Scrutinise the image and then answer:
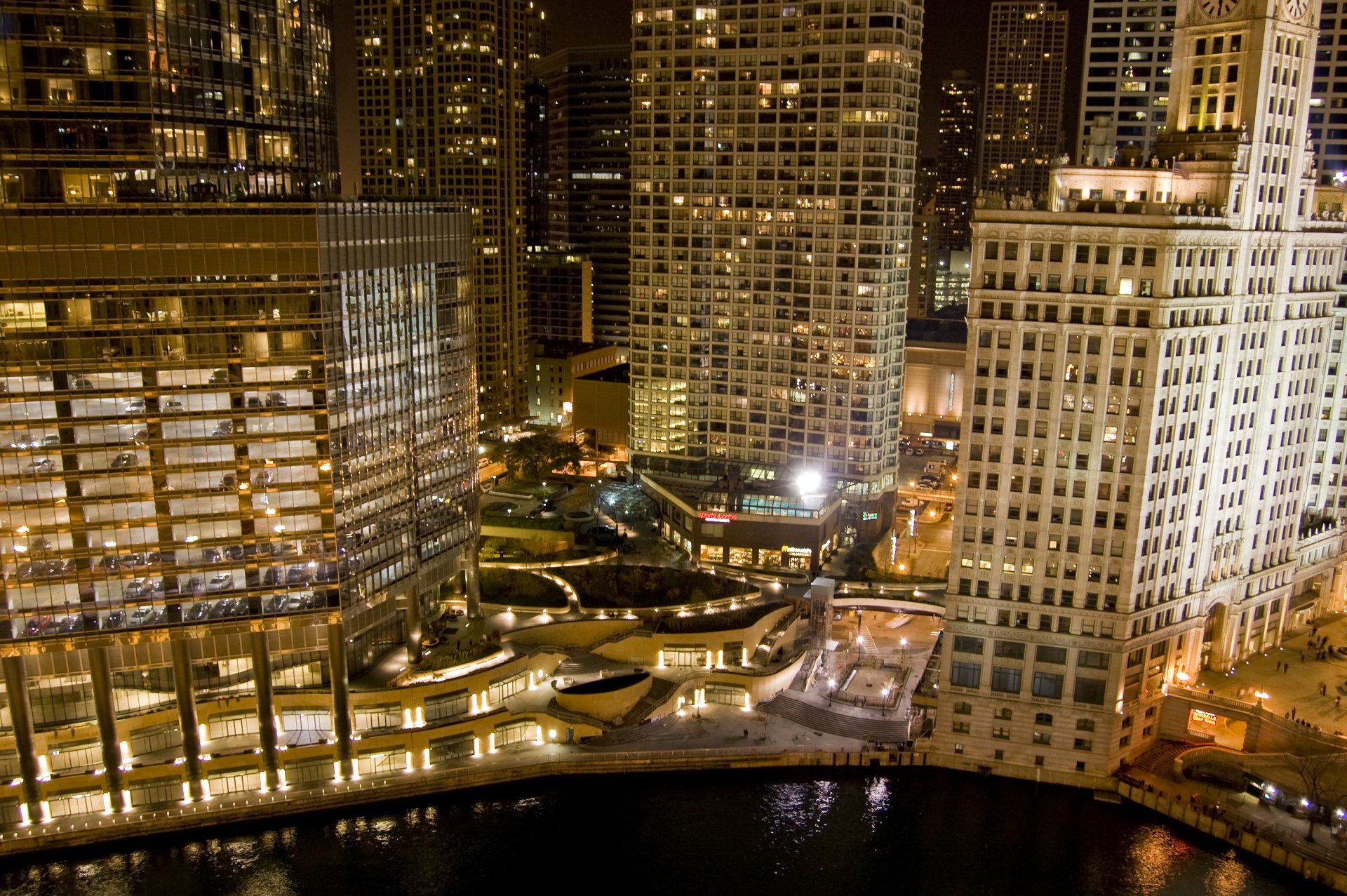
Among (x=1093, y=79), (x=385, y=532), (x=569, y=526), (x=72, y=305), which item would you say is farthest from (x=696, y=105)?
(x=72, y=305)

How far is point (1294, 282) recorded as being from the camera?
403ft

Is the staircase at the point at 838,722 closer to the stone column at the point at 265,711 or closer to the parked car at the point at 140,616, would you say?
the stone column at the point at 265,711

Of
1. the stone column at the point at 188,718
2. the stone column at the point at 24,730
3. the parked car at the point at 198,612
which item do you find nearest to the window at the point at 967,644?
the parked car at the point at 198,612

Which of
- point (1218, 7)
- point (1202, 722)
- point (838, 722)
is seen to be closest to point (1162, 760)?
point (1202, 722)

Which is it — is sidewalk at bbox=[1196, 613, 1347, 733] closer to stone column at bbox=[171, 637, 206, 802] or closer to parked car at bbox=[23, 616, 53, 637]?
stone column at bbox=[171, 637, 206, 802]

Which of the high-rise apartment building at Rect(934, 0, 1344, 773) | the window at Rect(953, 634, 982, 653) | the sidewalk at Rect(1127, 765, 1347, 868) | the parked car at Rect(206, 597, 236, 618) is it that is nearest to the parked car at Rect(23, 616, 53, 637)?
the parked car at Rect(206, 597, 236, 618)

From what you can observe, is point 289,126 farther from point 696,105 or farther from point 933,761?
point 933,761

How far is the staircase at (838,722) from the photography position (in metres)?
123

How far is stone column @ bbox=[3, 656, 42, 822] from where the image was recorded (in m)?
104

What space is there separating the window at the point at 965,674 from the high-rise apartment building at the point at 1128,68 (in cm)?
8396

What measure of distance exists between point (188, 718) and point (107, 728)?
7264 mm

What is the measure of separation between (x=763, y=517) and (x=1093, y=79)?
82.5 m

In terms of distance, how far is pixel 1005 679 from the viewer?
381 ft

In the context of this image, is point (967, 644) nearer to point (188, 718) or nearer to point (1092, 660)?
point (1092, 660)
